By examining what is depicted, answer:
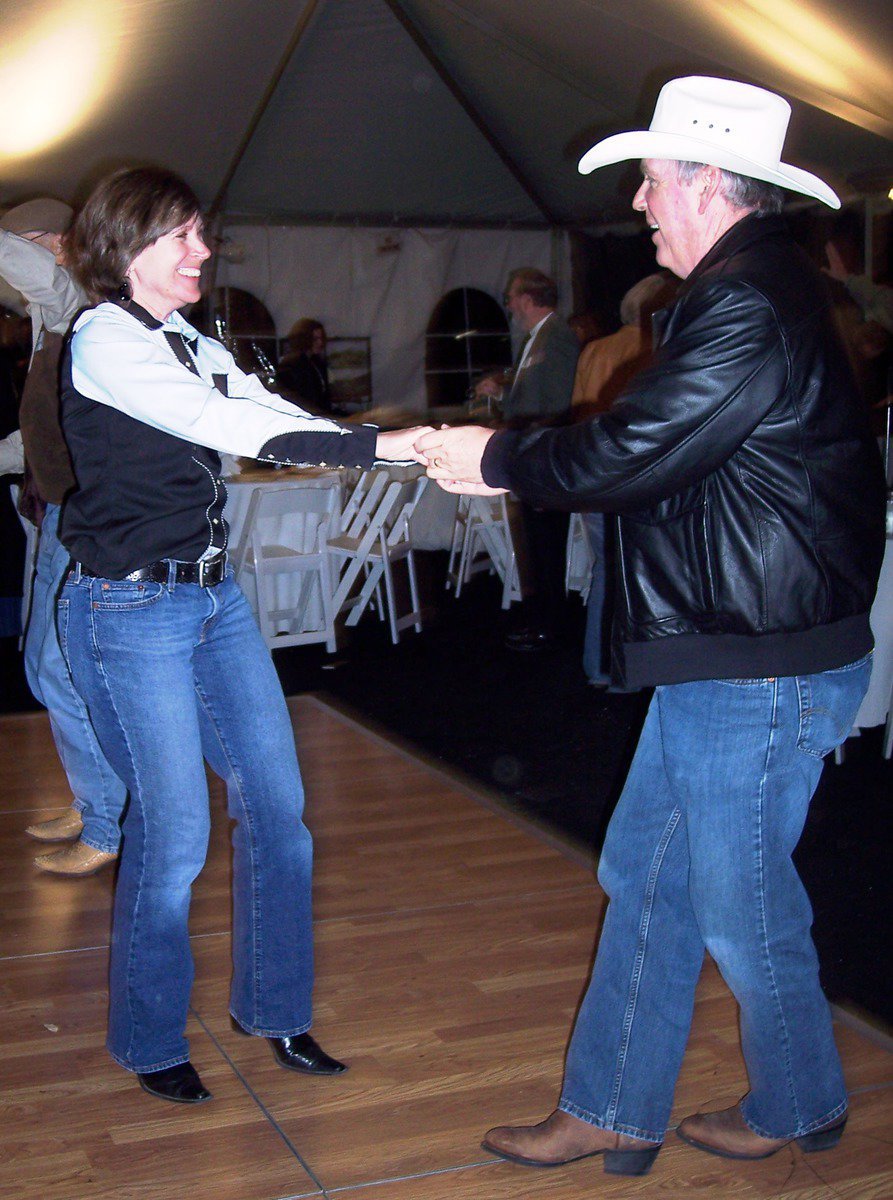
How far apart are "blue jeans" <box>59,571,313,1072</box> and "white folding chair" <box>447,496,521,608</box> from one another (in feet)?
18.1

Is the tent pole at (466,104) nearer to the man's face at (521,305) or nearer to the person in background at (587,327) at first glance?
the person in background at (587,327)

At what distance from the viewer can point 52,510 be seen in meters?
3.55

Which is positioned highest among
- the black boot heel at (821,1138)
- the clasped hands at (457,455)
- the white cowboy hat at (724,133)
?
the white cowboy hat at (724,133)

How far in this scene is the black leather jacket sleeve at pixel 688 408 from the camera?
1666mm

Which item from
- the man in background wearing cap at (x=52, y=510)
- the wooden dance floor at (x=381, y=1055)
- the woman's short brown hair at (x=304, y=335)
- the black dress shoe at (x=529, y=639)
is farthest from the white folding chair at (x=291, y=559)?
the wooden dance floor at (x=381, y=1055)

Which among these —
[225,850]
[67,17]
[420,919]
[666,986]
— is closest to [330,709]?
[225,850]

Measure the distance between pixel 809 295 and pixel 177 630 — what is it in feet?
3.71

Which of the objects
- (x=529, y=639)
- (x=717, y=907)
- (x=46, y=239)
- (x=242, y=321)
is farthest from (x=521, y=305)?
(x=717, y=907)

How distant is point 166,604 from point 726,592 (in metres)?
0.94

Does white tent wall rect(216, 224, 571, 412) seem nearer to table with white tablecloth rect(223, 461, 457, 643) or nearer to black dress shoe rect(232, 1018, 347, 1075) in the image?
table with white tablecloth rect(223, 461, 457, 643)

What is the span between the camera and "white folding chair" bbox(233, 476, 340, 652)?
6715 mm

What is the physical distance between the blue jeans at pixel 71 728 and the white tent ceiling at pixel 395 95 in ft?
12.5

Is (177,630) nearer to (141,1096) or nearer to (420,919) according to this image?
(141,1096)

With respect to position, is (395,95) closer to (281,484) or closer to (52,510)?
(281,484)
